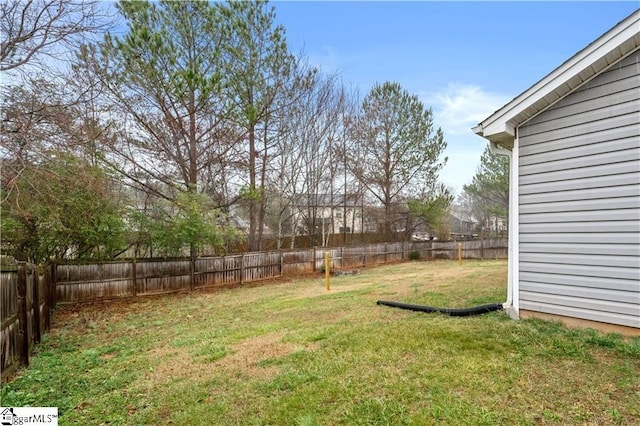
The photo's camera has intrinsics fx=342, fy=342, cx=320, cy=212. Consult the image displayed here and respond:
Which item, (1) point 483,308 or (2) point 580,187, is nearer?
(2) point 580,187

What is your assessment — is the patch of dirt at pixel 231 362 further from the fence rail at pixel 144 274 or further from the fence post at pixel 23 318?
the fence rail at pixel 144 274

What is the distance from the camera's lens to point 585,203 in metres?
3.82

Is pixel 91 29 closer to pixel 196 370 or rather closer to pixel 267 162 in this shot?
pixel 196 370

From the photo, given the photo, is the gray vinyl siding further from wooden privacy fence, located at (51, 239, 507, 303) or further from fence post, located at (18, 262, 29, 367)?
wooden privacy fence, located at (51, 239, 507, 303)

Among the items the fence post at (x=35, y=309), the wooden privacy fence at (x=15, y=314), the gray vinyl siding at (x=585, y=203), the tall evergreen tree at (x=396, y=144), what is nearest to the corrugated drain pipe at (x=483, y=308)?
the gray vinyl siding at (x=585, y=203)

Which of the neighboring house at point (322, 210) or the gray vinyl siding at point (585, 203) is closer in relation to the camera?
the gray vinyl siding at point (585, 203)

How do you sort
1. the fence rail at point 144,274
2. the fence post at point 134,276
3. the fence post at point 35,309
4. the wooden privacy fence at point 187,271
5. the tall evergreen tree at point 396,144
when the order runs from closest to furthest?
1. the fence rail at point 144,274
2. the fence post at point 35,309
3. the wooden privacy fence at point 187,271
4. the fence post at point 134,276
5. the tall evergreen tree at point 396,144

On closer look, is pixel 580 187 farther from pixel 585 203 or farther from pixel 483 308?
pixel 483 308

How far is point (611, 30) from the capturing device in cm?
350

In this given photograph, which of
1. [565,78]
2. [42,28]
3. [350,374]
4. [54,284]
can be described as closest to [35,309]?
[54,284]

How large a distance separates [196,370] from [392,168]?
16193mm

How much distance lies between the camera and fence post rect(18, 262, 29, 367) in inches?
159

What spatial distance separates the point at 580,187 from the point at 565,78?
123 centimetres

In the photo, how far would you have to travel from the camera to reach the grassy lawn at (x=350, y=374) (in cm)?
244
